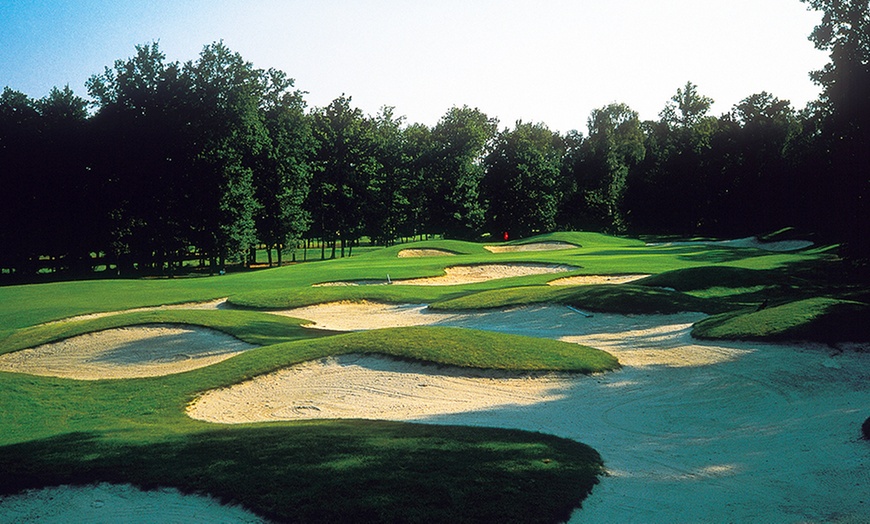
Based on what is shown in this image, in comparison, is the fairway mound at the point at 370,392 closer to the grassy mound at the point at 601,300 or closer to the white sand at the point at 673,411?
the white sand at the point at 673,411

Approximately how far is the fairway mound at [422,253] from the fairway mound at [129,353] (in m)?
38.8

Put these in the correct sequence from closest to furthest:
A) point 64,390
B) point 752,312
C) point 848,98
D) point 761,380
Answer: point 761,380
point 64,390
point 752,312
point 848,98

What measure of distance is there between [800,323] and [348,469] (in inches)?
569

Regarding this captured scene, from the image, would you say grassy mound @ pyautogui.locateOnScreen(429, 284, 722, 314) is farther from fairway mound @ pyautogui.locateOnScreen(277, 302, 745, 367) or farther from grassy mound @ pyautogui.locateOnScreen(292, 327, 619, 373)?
grassy mound @ pyautogui.locateOnScreen(292, 327, 619, 373)

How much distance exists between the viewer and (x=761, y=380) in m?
14.1

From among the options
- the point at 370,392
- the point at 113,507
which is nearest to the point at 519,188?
the point at 370,392

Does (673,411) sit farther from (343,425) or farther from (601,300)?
(601,300)

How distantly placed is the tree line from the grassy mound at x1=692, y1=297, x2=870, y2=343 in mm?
24874

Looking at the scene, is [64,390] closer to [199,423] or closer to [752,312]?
[199,423]

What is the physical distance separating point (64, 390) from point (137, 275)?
50810mm

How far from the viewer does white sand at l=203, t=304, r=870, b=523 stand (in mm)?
7789

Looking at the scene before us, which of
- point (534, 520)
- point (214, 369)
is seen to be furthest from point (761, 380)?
point (214, 369)

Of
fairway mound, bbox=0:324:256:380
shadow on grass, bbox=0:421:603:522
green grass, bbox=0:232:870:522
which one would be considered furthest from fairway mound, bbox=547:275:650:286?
shadow on grass, bbox=0:421:603:522

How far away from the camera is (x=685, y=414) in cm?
1246
